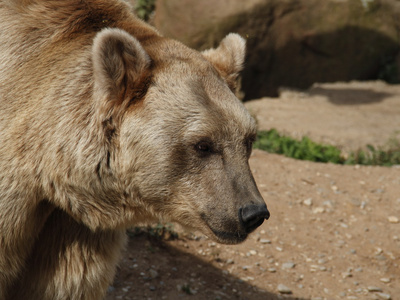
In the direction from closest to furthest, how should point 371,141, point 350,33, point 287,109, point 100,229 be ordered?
point 100,229
point 371,141
point 287,109
point 350,33

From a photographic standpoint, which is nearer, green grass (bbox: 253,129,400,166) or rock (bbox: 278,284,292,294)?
rock (bbox: 278,284,292,294)

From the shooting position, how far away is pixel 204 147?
10.3 feet

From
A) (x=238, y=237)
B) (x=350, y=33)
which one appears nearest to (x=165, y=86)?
(x=238, y=237)

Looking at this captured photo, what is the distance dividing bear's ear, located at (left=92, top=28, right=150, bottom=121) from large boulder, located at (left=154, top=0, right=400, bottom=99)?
21.0ft

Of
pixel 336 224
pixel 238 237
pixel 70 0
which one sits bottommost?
pixel 336 224

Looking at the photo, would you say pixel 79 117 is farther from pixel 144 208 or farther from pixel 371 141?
pixel 371 141

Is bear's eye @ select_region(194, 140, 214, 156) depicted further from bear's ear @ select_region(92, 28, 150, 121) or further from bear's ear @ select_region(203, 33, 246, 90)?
bear's ear @ select_region(203, 33, 246, 90)

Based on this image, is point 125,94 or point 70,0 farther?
point 70,0

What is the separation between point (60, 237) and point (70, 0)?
4.77 feet

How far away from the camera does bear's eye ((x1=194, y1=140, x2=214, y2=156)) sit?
313cm

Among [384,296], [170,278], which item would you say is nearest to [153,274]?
[170,278]

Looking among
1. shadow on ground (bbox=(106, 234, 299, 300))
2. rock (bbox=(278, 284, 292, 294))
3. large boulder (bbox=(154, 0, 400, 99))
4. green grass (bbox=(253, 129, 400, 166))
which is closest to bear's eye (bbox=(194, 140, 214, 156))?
shadow on ground (bbox=(106, 234, 299, 300))

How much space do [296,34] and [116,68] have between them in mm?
7738

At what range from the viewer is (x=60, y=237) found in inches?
136
